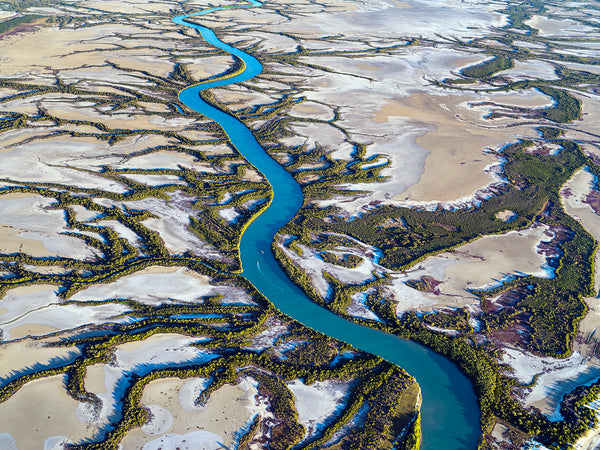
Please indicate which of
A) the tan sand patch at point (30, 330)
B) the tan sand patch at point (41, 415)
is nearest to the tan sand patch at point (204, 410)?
the tan sand patch at point (41, 415)

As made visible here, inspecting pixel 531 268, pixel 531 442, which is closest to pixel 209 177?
pixel 531 268

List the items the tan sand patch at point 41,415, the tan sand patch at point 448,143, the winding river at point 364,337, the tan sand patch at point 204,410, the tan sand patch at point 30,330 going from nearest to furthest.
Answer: the tan sand patch at point 41,415 < the tan sand patch at point 204,410 < the winding river at point 364,337 < the tan sand patch at point 30,330 < the tan sand patch at point 448,143

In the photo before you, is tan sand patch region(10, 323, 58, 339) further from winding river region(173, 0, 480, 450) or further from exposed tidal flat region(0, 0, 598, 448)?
winding river region(173, 0, 480, 450)

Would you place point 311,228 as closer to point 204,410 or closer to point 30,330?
point 204,410

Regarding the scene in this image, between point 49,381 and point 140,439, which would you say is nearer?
point 140,439

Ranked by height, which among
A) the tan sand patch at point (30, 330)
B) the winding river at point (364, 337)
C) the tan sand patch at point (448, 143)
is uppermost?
the tan sand patch at point (448, 143)

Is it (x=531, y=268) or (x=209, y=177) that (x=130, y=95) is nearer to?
(x=209, y=177)

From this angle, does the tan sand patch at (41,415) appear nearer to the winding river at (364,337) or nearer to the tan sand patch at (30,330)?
the tan sand patch at (30,330)

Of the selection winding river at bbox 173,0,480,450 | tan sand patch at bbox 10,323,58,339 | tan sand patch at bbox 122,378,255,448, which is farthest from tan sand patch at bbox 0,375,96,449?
winding river at bbox 173,0,480,450
